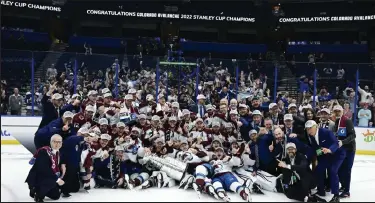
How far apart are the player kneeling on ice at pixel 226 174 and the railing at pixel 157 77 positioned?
528 centimetres

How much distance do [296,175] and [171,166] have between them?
1.88m

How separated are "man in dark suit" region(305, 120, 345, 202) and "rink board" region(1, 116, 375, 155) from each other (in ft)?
19.9

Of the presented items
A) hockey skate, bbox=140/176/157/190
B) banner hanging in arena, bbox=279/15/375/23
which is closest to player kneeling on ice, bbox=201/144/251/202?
hockey skate, bbox=140/176/157/190

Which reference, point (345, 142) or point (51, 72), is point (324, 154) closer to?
point (345, 142)

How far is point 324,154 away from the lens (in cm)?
543

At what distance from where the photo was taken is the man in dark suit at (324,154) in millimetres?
5309

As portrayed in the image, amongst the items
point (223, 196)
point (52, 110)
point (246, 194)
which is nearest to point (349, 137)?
point (246, 194)

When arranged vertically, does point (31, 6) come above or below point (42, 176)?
above

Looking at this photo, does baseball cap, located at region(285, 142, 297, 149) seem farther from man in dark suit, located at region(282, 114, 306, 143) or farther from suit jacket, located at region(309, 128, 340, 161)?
man in dark suit, located at region(282, 114, 306, 143)

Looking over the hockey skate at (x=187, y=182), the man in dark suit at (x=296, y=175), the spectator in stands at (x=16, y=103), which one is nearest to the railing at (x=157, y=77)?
the spectator in stands at (x=16, y=103)

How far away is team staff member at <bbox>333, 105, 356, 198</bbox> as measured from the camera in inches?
220

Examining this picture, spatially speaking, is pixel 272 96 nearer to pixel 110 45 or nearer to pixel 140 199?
pixel 140 199

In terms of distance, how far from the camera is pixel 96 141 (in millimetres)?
Answer: 5809

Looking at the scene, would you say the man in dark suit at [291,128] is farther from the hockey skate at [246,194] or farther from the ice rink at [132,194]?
the hockey skate at [246,194]
